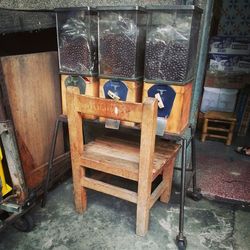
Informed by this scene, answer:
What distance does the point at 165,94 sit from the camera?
1648 mm

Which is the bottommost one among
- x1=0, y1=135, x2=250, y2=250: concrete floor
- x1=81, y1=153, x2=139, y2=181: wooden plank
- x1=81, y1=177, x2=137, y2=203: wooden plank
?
x1=0, y1=135, x2=250, y2=250: concrete floor

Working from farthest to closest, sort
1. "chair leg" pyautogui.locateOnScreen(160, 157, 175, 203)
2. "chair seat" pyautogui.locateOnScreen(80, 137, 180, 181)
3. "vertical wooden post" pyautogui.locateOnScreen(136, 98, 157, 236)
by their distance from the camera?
"chair leg" pyautogui.locateOnScreen(160, 157, 175, 203)
"chair seat" pyautogui.locateOnScreen(80, 137, 180, 181)
"vertical wooden post" pyautogui.locateOnScreen(136, 98, 157, 236)

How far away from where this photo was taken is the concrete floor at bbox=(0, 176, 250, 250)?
1812 mm

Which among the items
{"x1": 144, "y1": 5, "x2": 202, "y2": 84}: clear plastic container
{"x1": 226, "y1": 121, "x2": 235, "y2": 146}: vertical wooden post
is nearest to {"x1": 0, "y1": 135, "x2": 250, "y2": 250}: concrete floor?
{"x1": 144, "y1": 5, "x2": 202, "y2": 84}: clear plastic container

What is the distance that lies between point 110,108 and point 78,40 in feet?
1.96

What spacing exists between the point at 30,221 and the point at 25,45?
1.53m

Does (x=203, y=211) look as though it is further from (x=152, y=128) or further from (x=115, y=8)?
(x=115, y=8)

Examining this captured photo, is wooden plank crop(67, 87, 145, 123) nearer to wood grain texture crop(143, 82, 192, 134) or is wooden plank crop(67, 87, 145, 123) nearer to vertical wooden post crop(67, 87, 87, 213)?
vertical wooden post crop(67, 87, 87, 213)

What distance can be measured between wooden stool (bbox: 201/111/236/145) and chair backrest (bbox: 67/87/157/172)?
A: 2218 millimetres

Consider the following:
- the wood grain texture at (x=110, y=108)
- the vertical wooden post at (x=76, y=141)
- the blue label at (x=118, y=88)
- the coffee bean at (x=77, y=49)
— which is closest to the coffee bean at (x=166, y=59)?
the blue label at (x=118, y=88)

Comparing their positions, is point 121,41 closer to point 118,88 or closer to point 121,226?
point 118,88

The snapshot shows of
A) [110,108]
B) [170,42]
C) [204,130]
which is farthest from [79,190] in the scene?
[204,130]

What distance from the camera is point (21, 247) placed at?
1.77 m

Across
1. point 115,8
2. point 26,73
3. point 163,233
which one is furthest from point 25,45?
point 163,233
